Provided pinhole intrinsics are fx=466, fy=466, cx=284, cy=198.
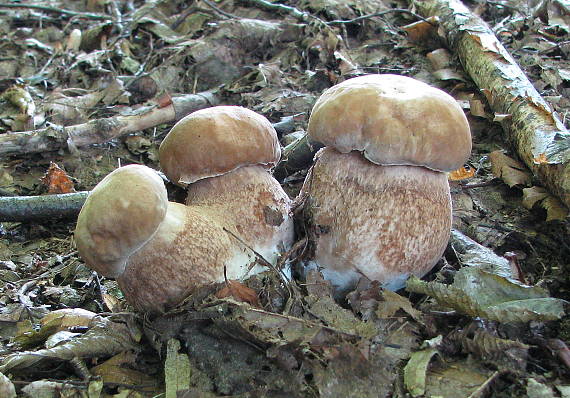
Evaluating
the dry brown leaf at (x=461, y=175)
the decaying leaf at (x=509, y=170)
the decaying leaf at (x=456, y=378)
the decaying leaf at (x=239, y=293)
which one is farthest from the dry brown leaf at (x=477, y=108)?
the decaying leaf at (x=239, y=293)

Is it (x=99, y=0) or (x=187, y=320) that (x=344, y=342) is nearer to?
(x=187, y=320)

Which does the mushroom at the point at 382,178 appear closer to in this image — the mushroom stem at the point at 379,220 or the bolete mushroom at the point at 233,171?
the mushroom stem at the point at 379,220

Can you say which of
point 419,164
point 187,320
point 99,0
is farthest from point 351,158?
point 99,0

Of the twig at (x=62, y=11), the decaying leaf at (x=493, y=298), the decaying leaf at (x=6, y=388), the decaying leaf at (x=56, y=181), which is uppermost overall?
the twig at (x=62, y=11)

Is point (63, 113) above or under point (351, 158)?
under

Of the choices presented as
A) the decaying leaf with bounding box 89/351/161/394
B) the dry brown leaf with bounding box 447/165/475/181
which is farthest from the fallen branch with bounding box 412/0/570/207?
the decaying leaf with bounding box 89/351/161/394

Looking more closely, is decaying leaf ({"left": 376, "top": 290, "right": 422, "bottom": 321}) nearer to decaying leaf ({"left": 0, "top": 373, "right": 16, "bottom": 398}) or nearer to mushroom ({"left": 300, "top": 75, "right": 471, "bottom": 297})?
mushroom ({"left": 300, "top": 75, "right": 471, "bottom": 297})

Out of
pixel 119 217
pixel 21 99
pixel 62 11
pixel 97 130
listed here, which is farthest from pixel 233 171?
pixel 62 11

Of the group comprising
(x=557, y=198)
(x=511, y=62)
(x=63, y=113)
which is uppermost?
(x=511, y=62)
